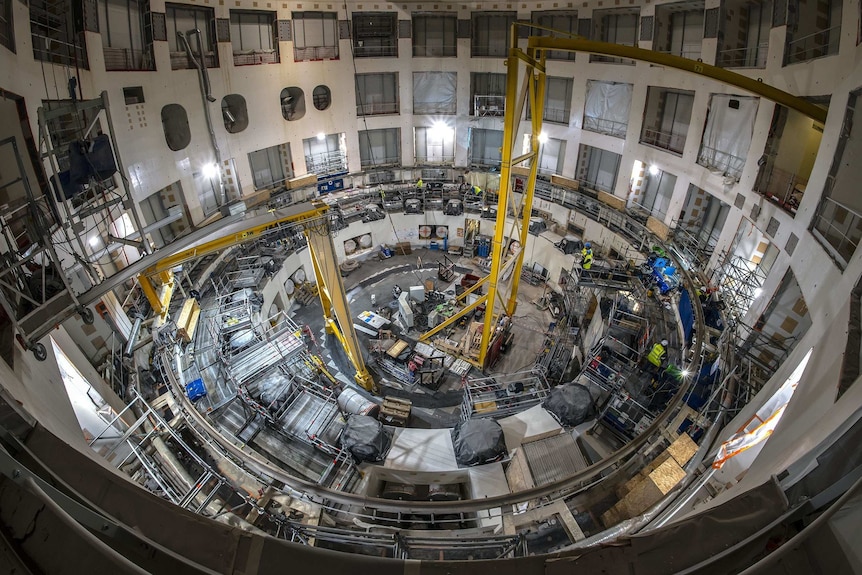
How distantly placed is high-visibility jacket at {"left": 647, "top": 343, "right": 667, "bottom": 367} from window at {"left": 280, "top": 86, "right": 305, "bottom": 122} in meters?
22.2

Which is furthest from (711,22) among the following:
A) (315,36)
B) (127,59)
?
(127,59)

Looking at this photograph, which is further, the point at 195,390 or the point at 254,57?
the point at 254,57

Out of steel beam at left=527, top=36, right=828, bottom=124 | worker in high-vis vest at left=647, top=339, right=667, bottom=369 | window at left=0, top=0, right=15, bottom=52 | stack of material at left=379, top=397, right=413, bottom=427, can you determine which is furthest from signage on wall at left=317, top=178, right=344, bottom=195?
worker in high-vis vest at left=647, top=339, right=667, bottom=369

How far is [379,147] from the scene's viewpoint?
29328 millimetres

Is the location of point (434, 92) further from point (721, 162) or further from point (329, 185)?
point (721, 162)

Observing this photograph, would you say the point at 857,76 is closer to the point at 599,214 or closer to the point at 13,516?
the point at 599,214

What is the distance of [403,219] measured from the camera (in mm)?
26203

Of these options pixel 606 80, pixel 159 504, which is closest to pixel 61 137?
pixel 159 504

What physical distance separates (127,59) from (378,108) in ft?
45.5

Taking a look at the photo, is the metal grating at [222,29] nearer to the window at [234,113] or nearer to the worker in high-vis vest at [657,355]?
the window at [234,113]

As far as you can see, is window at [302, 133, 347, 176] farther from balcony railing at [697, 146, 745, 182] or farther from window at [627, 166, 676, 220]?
balcony railing at [697, 146, 745, 182]

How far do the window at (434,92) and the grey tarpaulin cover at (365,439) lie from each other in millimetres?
21918

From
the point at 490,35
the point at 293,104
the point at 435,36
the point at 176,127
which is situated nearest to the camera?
the point at 176,127

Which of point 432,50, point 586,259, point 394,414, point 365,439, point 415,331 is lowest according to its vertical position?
point 415,331
